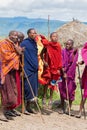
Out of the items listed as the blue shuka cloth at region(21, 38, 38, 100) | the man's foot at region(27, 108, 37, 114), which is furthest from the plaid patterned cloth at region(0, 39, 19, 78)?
the man's foot at region(27, 108, 37, 114)

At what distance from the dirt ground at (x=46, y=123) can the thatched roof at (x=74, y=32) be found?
11.8 metres

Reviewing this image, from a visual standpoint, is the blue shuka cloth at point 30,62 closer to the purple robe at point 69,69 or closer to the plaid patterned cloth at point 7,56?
the plaid patterned cloth at point 7,56

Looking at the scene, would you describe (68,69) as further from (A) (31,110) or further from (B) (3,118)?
(B) (3,118)

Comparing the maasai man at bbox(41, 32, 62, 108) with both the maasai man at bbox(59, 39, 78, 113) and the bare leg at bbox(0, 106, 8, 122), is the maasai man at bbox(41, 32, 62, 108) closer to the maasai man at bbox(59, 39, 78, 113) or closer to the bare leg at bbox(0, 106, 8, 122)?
the maasai man at bbox(59, 39, 78, 113)

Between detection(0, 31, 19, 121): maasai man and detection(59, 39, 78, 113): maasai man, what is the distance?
4.88 feet

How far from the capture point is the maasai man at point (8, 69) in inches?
357

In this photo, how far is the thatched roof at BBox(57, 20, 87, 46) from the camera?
21.9m

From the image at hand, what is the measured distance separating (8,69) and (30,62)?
819 millimetres

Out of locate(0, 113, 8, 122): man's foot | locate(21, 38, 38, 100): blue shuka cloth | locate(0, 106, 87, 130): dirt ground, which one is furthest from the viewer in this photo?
locate(21, 38, 38, 100): blue shuka cloth

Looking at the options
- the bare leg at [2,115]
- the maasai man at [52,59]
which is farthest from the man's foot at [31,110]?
the bare leg at [2,115]

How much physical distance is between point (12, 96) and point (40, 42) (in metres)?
1.70

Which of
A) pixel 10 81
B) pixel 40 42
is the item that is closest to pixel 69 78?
pixel 40 42

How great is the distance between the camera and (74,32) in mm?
22438

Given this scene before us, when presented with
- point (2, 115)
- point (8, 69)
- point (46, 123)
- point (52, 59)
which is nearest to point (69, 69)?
point (52, 59)
